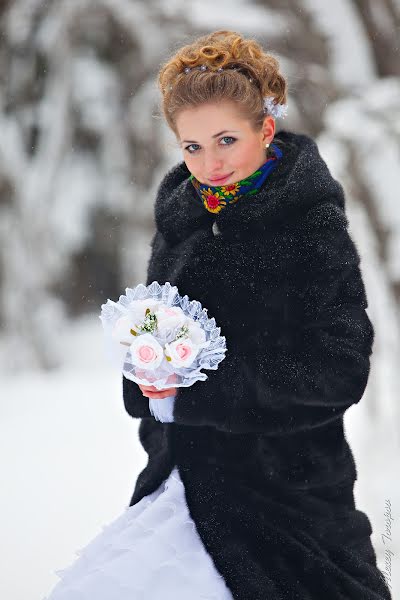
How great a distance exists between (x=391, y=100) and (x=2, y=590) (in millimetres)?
2967

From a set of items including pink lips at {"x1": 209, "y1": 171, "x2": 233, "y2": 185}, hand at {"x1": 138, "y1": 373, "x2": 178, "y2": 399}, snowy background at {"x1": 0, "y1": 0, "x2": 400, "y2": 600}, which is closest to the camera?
hand at {"x1": 138, "y1": 373, "x2": 178, "y2": 399}

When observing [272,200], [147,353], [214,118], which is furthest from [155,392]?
[214,118]

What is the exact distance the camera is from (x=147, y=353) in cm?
173

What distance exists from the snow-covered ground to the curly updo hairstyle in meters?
2.03

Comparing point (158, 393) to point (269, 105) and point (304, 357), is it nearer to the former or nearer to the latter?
point (304, 357)

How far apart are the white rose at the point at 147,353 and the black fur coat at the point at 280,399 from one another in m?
0.18

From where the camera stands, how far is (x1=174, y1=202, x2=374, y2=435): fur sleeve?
1824 millimetres

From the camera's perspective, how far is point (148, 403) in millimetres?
2033

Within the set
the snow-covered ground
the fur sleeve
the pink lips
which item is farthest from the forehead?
the snow-covered ground

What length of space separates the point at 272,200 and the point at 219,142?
7.9 inches

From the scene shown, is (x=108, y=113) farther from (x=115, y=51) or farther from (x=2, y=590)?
(x=2, y=590)

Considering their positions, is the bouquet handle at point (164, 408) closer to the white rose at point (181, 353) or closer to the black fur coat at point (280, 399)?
the black fur coat at point (280, 399)

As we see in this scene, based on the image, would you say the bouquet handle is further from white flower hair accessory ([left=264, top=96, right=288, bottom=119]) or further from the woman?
white flower hair accessory ([left=264, top=96, right=288, bottom=119])

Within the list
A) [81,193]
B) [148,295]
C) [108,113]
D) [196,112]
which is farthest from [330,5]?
[81,193]
